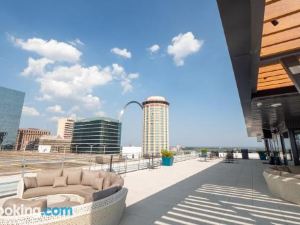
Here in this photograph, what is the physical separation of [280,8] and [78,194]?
208 inches

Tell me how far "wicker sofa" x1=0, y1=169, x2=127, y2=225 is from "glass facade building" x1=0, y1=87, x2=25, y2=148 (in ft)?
394

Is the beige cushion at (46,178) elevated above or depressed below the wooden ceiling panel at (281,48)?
below

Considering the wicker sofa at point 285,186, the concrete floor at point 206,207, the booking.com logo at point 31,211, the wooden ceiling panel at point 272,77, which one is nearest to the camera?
the booking.com logo at point 31,211

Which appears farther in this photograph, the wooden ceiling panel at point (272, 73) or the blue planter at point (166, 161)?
the blue planter at point (166, 161)

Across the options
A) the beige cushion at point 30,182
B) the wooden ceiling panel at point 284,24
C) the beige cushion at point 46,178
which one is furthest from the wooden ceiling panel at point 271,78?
the beige cushion at point 30,182

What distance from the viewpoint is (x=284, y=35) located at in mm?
2766

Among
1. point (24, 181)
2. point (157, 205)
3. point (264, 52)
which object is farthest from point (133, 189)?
point (264, 52)

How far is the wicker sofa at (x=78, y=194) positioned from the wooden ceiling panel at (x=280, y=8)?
3.52 meters

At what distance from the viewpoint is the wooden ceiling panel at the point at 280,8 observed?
209 cm

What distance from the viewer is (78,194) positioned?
4762 mm

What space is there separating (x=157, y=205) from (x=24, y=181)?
336 centimetres

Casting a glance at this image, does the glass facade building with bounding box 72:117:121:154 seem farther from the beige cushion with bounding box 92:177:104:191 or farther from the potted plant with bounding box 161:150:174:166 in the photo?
the beige cushion with bounding box 92:177:104:191

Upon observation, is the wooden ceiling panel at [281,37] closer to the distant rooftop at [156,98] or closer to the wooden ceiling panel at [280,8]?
the wooden ceiling panel at [280,8]

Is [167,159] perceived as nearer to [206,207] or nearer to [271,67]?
[206,207]
